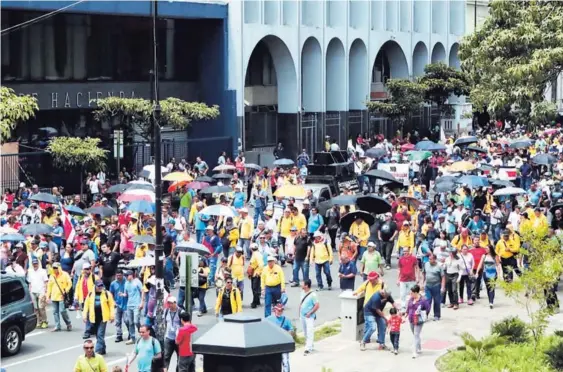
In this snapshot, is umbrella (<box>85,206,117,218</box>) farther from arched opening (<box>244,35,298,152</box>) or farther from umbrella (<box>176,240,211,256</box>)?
arched opening (<box>244,35,298,152</box>)

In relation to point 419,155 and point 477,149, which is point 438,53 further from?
point 419,155

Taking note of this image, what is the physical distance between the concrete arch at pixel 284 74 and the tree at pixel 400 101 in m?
4.92

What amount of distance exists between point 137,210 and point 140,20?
22118 millimetres

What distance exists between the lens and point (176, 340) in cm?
1672

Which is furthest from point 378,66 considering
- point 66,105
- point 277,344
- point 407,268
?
point 277,344

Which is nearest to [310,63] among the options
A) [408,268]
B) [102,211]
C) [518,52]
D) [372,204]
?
[518,52]

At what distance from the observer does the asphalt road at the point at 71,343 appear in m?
18.4

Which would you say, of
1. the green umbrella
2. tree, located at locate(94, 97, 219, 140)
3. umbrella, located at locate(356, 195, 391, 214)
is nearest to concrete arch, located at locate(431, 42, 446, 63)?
the green umbrella

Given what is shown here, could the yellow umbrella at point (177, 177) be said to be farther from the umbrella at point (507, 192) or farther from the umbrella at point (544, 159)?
the umbrella at point (544, 159)

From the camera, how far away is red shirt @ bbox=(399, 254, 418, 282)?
21.6 meters

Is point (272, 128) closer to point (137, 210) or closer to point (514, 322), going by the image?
point (137, 210)

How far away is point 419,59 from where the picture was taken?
68562 millimetres

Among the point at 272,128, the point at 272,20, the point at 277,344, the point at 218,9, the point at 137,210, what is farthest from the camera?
the point at 272,128

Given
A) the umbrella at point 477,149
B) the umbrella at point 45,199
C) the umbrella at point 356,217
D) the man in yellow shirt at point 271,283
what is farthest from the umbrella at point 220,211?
the umbrella at point 477,149
